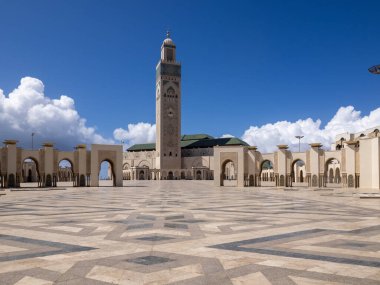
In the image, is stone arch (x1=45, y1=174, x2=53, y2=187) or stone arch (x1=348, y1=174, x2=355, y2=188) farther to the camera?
stone arch (x1=45, y1=174, x2=53, y2=187)

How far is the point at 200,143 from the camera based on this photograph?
86000 millimetres

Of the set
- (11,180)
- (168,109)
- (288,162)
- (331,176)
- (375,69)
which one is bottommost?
(331,176)

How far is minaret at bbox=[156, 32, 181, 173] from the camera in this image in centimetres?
7762

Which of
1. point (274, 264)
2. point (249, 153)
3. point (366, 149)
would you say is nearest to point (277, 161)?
point (249, 153)

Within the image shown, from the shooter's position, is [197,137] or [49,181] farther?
[197,137]

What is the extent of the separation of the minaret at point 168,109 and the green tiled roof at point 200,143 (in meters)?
8.08

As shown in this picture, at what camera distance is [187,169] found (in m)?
76.1

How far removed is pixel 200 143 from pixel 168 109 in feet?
41.9

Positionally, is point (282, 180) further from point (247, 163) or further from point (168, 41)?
point (168, 41)

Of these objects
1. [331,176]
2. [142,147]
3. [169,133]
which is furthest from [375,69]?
[142,147]

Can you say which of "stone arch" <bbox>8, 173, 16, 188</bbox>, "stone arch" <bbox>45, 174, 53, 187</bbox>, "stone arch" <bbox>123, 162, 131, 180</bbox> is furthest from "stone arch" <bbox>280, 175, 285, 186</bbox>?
"stone arch" <bbox>123, 162, 131, 180</bbox>

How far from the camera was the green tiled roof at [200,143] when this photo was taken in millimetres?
83375

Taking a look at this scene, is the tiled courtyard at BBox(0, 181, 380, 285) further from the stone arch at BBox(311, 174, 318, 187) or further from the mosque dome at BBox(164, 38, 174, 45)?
the mosque dome at BBox(164, 38, 174, 45)

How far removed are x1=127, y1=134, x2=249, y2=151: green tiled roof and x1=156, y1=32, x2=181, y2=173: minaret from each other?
808 cm
